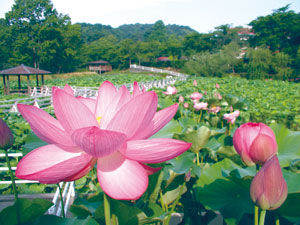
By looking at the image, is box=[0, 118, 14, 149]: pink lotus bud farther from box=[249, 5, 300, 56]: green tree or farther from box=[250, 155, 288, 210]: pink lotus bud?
box=[249, 5, 300, 56]: green tree

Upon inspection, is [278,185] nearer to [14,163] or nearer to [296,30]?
[14,163]

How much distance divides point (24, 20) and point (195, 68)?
22910mm

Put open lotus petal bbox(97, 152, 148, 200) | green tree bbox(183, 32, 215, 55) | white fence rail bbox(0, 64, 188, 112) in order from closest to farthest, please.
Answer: open lotus petal bbox(97, 152, 148, 200), white fence rail bbox(0, 64, 188, 112), green tree bbox(183, 32, 215, 55)

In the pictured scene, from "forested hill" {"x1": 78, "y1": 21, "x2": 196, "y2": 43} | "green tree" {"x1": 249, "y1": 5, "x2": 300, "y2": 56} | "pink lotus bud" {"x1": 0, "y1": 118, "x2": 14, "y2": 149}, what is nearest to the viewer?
"pink lotus bud" {"x1": 0, "y1": 118, "x2": 14, "y2": 149}

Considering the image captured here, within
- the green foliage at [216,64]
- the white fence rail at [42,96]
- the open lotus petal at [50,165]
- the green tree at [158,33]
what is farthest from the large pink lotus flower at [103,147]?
the green tree at [158,33]

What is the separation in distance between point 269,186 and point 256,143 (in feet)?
0.39

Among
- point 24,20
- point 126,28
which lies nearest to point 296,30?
point 24,20

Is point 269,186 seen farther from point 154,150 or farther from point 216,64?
point 216,64

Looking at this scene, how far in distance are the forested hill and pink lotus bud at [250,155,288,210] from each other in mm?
63999

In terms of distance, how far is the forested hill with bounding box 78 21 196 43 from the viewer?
66000 mm

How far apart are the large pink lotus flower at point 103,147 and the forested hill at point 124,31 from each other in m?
63.9

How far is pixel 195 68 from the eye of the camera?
29391mm

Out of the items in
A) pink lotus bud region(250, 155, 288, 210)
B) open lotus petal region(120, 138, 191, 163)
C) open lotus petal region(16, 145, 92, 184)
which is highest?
open lotus petal region(120, 138, 191, 163)

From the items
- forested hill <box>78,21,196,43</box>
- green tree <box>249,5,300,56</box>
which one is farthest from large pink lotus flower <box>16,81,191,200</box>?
forested hill <box>78,21,196,43</box>
